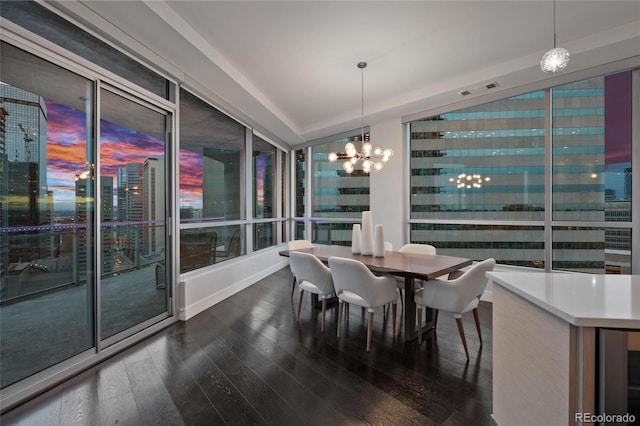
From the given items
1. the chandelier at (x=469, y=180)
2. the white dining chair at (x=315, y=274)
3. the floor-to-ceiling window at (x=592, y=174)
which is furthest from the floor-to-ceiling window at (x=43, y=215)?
the floor-to-ceiling window at (x=592, y=174)

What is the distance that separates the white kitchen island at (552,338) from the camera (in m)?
0.98

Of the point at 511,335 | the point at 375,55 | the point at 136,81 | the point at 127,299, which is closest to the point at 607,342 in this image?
the point at 511,335

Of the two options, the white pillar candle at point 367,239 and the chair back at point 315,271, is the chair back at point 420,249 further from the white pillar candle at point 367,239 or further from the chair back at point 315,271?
the chair back at point 315,271

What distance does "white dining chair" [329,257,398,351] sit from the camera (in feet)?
8.13

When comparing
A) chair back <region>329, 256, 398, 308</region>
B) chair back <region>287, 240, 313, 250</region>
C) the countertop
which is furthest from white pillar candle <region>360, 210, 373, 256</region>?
the countertop

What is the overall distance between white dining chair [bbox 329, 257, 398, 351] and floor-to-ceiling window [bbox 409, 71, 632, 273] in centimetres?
229

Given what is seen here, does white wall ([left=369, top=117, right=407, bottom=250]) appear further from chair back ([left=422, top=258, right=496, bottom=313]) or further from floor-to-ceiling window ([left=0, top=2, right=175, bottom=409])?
floor-to-ceiling window ([left=0, top=2, right=175, bottom=409])

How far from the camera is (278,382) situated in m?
2.07

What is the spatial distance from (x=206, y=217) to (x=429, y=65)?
3479 millimetres

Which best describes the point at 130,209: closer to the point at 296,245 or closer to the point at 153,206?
the point at 153,206

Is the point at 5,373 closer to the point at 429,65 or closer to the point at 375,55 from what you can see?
the point at 375,55

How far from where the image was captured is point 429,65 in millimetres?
3361

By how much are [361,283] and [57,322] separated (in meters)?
2.47

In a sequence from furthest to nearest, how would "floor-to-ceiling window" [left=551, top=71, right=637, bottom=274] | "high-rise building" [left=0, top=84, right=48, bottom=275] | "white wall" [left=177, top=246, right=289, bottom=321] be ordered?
1. "white wall" [left=177, top=246, right=289, bottom=321]
2. "floor-to-ceiling window" [left=551, top=71, right=637, bottom=274]
3. "high-rise building" [left=0, top=84, right=48, bottom=275]
